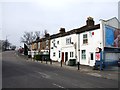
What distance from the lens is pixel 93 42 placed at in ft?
98.7

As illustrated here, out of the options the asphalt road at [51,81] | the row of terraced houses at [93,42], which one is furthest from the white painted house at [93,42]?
the asphalt road at [51,81]

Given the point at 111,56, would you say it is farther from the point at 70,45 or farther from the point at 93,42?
the point at 70,45

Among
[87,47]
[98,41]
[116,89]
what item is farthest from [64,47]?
[116,89]

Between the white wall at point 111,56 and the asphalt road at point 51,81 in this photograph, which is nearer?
the asphalt road at point 51,81

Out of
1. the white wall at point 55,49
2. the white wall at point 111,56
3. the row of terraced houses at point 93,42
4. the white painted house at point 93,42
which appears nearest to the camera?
the row of terraced houses at point 93,42

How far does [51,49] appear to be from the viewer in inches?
1817

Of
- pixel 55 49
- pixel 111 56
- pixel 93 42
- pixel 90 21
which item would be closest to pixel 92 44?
pixel 93 42

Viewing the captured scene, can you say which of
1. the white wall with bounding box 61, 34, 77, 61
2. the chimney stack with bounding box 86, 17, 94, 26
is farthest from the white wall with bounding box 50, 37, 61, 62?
the chimney stack with bounding box 86, 17, 94, 26

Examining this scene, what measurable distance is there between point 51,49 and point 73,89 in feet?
115

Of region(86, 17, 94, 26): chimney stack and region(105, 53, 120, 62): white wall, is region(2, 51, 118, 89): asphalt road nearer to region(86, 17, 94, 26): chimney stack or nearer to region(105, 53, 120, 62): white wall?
region(105, 53, 120, 62): white wall

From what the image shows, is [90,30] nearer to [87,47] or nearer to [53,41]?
[87,47]

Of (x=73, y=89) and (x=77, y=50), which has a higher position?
(x=77, y=50)

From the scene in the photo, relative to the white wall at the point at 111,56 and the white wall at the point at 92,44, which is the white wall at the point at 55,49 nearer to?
the white wall at the point at 92,44

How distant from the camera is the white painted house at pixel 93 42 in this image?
28786 millimetres
